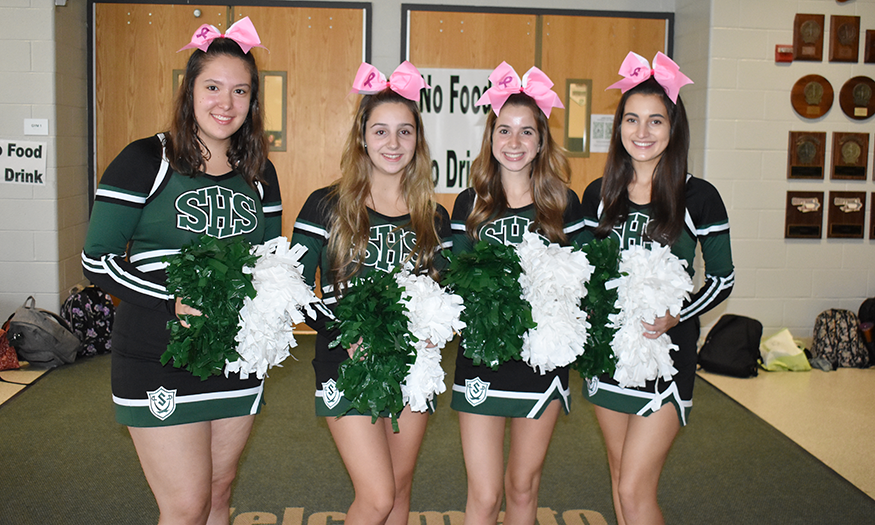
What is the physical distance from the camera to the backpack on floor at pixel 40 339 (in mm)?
4887

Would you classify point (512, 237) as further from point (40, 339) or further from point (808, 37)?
point (808, 37)

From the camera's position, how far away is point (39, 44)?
17.4 ft

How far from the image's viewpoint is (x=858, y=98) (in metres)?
5.61

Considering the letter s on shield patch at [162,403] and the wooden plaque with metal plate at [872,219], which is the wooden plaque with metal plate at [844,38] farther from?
the letter s on shield patch at [162,403]

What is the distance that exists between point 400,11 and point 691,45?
2.29 meters

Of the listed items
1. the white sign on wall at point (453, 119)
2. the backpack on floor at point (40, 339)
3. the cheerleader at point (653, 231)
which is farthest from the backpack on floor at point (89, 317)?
the cheerleader at point (653, 231)

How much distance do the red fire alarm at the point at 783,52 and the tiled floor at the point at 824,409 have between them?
7.48 ft

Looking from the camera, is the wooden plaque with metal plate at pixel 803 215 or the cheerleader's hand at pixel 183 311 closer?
the cheerleader's hand at pixel 183 311

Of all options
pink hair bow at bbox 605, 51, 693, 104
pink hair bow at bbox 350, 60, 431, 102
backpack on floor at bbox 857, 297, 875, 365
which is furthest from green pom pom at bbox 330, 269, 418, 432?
backpack on floor at bbox 857, 297, 875, 365

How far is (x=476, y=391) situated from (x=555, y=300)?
1.26 ft

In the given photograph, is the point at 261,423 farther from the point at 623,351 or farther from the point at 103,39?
the point at 103,39

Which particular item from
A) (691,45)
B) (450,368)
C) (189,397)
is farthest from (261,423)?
(691,45)

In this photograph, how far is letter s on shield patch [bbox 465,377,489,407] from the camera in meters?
2.24

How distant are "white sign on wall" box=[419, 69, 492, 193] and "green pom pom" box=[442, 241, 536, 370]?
403 centimetres
